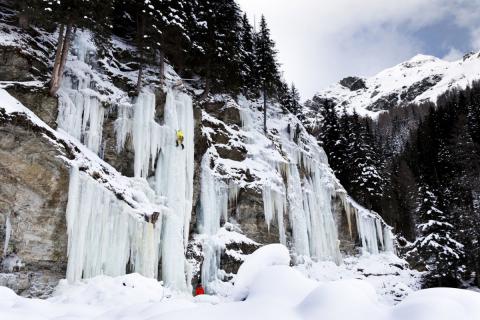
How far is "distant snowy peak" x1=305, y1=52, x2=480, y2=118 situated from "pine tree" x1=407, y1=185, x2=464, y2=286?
219ft

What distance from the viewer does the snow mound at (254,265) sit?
520 centimetres

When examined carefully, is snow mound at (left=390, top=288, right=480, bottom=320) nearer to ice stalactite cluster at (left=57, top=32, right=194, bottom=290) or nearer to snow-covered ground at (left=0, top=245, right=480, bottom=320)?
snow-covered ground at (left=0, top=245, right=480, bottom=320)

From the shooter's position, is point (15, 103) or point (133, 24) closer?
point (15, 103)

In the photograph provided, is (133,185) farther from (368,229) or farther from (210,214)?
(368,229)

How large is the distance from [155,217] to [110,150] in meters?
4.66

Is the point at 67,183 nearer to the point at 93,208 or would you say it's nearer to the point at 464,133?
the point at 93,208

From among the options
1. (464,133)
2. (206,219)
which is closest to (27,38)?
(206,219)

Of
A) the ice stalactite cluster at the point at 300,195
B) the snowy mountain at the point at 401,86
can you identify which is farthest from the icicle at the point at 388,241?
the snowy mountain at the point at 401,86

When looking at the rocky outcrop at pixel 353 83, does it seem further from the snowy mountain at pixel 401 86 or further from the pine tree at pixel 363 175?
the pine tree at pixel 363 175

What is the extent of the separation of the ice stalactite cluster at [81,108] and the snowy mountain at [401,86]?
69001 millimetres

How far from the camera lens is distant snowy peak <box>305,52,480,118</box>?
111925 mm

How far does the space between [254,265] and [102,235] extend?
28.3ft

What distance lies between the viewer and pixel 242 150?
79.2 feet

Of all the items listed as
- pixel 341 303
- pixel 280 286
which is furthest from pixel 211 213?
pixel 341 303
